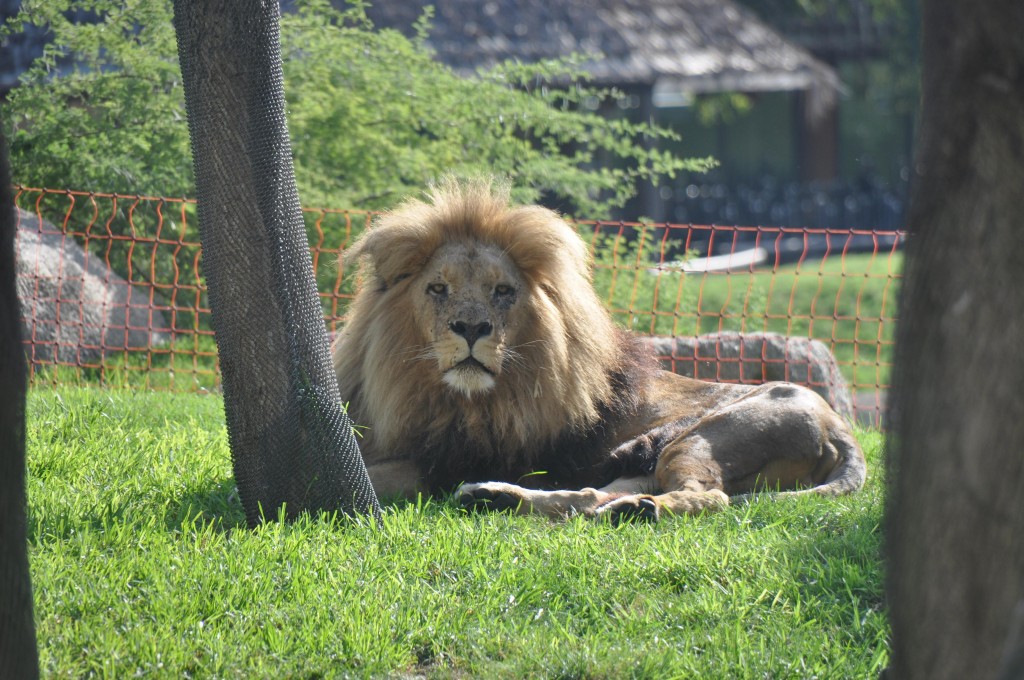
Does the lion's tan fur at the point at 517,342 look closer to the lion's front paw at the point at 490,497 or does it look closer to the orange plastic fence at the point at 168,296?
the lion's front paw at the point at 490,497

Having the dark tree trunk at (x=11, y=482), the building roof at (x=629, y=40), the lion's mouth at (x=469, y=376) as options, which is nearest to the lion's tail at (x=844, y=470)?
the lion's mouth at (x=469, y=376)

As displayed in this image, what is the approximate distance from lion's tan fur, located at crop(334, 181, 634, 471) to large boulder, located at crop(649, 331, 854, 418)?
2.64 m

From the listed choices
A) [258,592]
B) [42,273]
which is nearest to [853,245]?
[42,273]

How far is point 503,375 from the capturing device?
5227 millimetres

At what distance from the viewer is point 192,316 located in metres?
10.2

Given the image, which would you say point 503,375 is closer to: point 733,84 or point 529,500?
point 529,500

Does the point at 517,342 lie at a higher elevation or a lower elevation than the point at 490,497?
higher

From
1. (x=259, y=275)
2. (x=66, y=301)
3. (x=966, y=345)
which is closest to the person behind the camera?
(x=966, y=345)

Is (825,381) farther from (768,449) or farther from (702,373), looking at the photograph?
(768,449)

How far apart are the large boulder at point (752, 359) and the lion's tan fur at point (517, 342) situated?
2.64 m

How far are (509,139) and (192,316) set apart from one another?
295 cm

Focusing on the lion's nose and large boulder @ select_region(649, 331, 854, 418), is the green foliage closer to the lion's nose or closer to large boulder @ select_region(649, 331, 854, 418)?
large boulder @ select_region(649, 331, 854, 418)

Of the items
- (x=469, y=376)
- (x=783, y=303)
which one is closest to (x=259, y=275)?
(x=469, y=376)

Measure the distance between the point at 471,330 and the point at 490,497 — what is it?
68 cm
